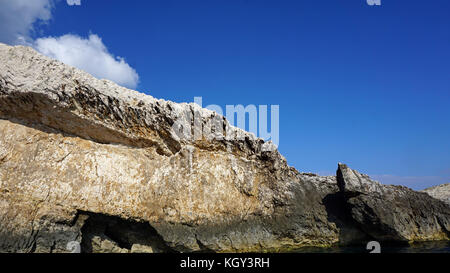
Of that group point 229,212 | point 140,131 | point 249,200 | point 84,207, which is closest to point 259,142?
point 249,200

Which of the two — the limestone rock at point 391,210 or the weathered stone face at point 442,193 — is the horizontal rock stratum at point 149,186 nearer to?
the limestone rock at point 391,210

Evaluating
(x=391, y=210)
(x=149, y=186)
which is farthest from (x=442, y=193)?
(x=149, y=186)

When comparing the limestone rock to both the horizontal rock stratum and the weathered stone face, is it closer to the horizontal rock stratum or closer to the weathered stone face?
the horizontal rock stratum

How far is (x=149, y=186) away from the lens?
14859 mm

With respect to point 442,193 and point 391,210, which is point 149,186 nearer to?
point 391,210

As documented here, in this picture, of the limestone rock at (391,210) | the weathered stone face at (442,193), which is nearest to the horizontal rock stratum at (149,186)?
the limestone rock at (391,210)

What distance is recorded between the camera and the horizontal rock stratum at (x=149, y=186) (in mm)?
12406

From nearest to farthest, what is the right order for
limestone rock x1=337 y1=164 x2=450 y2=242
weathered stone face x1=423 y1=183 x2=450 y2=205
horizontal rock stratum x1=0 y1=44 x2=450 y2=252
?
horizontal rock stratum x1=0 y1=44 x2=450 y2=252 < limestone rock x1=337 y1=164 x2=450 y2=242 < weathered stone face x1=423 y1=183 x2=450 y2=205

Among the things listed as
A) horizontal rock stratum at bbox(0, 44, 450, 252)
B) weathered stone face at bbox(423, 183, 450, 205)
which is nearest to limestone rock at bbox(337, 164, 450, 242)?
horizontal rock stratum at bbox(0, 44, 450, 252)

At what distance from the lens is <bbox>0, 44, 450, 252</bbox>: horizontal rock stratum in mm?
12406

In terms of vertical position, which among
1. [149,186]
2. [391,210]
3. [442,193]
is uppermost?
[442,193]

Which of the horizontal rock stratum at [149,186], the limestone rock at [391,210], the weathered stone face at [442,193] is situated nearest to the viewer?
the horizontal rock stratum at [149,186]

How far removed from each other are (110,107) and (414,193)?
19.8 m
